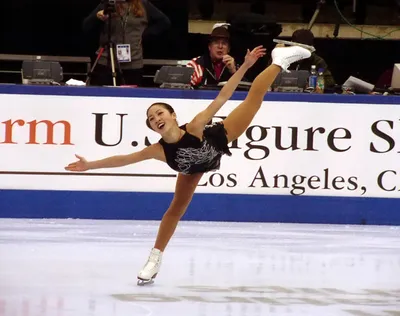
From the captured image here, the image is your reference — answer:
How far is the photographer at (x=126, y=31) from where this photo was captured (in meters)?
9.98

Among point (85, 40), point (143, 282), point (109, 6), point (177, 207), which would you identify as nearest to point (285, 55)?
point (177, 207)

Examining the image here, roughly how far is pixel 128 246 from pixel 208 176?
1.81 meters

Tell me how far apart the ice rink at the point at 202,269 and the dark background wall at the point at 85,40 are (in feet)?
12.7

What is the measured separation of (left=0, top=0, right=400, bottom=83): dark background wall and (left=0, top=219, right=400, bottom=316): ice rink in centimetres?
386

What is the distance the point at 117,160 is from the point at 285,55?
5.15 ft

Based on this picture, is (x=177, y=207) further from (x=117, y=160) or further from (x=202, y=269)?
(x=202, y=269)

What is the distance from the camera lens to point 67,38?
13312mm

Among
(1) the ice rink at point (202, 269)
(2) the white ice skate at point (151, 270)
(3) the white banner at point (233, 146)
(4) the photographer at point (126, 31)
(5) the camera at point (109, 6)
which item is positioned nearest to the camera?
(1) the ice rink at point (202, 269)

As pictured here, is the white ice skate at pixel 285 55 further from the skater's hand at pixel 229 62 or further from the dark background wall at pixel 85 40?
the dark background wall at pixel 85 40

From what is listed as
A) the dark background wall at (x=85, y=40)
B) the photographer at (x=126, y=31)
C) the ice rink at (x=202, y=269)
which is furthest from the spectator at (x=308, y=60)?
the dark background wall at (x=85, y=40)

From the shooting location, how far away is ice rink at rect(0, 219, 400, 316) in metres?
5.53

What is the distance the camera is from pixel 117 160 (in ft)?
20.5

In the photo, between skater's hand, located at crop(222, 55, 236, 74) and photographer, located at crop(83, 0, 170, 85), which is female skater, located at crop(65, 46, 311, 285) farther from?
photographer, located at crop(83, 0, 170, 85)

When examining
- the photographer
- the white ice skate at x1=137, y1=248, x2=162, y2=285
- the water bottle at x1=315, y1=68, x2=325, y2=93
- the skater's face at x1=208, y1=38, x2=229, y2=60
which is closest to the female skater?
the white ice skate at x1=137, y1=248, x2=162, y2=285
